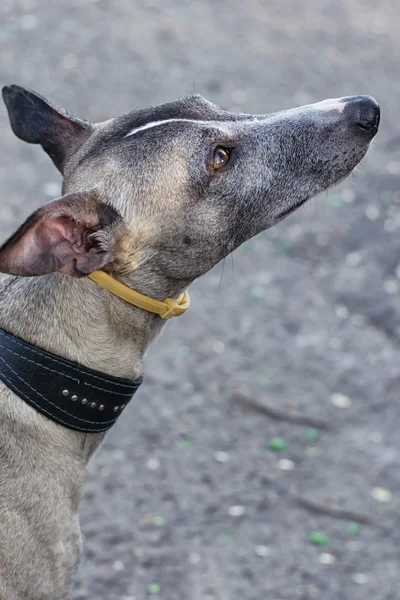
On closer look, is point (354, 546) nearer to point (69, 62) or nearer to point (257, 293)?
point (257, 293)

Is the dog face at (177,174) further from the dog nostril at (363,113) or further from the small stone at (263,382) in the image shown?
the small stone at (263,382)

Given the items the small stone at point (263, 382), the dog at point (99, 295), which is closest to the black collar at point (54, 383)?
the dog at point (99, 295)

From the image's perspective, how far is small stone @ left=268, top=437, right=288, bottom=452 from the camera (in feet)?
18.5

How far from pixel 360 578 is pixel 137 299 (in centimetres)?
253

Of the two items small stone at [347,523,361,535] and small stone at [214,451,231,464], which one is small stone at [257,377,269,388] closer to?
small stone at [214,451,231,464]

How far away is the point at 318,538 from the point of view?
505 cm

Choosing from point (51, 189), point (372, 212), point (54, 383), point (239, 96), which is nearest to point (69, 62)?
point (239, 96)

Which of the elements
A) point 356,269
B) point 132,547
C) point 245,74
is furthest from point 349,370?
point 245,74

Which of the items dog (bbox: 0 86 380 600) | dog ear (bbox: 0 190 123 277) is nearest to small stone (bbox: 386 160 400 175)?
dog (bbox: 0 86 380 600)

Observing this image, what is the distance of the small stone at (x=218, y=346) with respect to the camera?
21.0 feet

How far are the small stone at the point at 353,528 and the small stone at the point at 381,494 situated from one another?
9.9 inches

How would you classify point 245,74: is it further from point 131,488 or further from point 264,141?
point 264,141

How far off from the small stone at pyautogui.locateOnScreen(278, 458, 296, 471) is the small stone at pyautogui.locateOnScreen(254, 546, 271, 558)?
64 centimetres

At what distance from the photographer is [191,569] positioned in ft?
15.7
